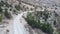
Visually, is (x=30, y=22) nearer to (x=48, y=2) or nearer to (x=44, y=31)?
(x=44, y=31)

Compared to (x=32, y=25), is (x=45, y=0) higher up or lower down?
lower down

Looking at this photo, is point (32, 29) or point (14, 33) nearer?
point (14, 33)

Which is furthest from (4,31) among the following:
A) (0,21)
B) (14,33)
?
(0,21)

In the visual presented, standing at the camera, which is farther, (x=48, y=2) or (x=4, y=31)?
(x=48, y=2)

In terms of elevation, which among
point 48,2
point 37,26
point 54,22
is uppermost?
point 37,26

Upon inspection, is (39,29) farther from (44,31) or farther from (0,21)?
(0,21)

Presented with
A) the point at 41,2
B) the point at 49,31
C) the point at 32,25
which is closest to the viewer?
the point at 49,31

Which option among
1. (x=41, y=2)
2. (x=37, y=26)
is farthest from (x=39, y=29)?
(x=41, y=2)

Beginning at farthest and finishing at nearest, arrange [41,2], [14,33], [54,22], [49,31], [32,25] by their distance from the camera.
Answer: [41,2] → [54,22] → [32,25] → [49,31] → [14,33]

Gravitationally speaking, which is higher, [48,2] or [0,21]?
[0,21]
